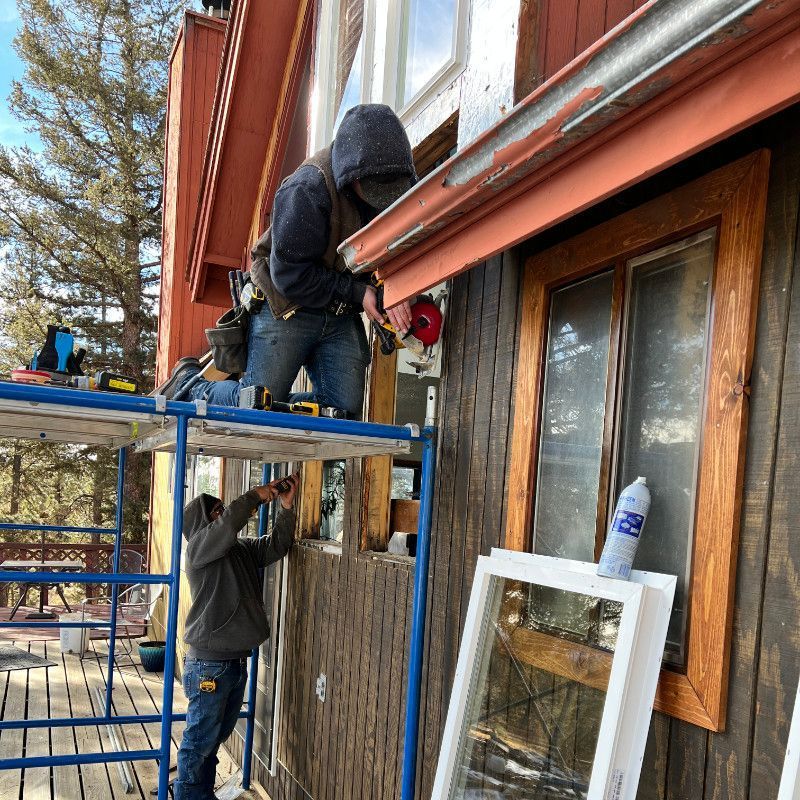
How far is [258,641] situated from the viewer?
14.7 feet

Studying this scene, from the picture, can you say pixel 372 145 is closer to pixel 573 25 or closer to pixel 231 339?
pixel 573 25

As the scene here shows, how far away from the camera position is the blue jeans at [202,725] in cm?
429

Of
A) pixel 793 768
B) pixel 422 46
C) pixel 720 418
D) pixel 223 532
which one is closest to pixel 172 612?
pixel 223 532

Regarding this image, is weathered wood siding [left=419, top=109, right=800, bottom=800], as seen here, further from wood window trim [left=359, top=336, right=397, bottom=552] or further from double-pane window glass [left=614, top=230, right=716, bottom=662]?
wood window trim [left=359, top=336, right=397, bottom=552]

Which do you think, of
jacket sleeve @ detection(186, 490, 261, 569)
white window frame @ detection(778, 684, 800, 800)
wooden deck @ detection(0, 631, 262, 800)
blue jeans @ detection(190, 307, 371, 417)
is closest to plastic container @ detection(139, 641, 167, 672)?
wooden deck @ detection(0, 631, 262, 800)

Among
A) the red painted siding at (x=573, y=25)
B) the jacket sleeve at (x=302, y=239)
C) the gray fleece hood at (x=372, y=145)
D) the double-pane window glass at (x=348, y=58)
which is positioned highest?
the double-pane window glass at (x=348, y=58)

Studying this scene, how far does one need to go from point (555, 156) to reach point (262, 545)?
3.65 meters

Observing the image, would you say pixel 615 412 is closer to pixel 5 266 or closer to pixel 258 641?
pixel 258 641

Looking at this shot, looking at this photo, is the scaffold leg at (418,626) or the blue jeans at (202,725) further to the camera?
the blue jeans at (202,725)

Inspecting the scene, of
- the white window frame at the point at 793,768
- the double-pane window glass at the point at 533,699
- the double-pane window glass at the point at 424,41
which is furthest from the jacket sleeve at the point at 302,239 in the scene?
the white window frame at the point at 793,768

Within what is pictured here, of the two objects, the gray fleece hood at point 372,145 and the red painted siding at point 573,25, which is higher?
the red painted siding at point 573,25

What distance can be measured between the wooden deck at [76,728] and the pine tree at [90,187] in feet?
32.0

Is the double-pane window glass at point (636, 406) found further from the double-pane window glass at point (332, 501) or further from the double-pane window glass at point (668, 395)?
the double-pane window glass at point (332, 501)

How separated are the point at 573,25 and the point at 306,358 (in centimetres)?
183
